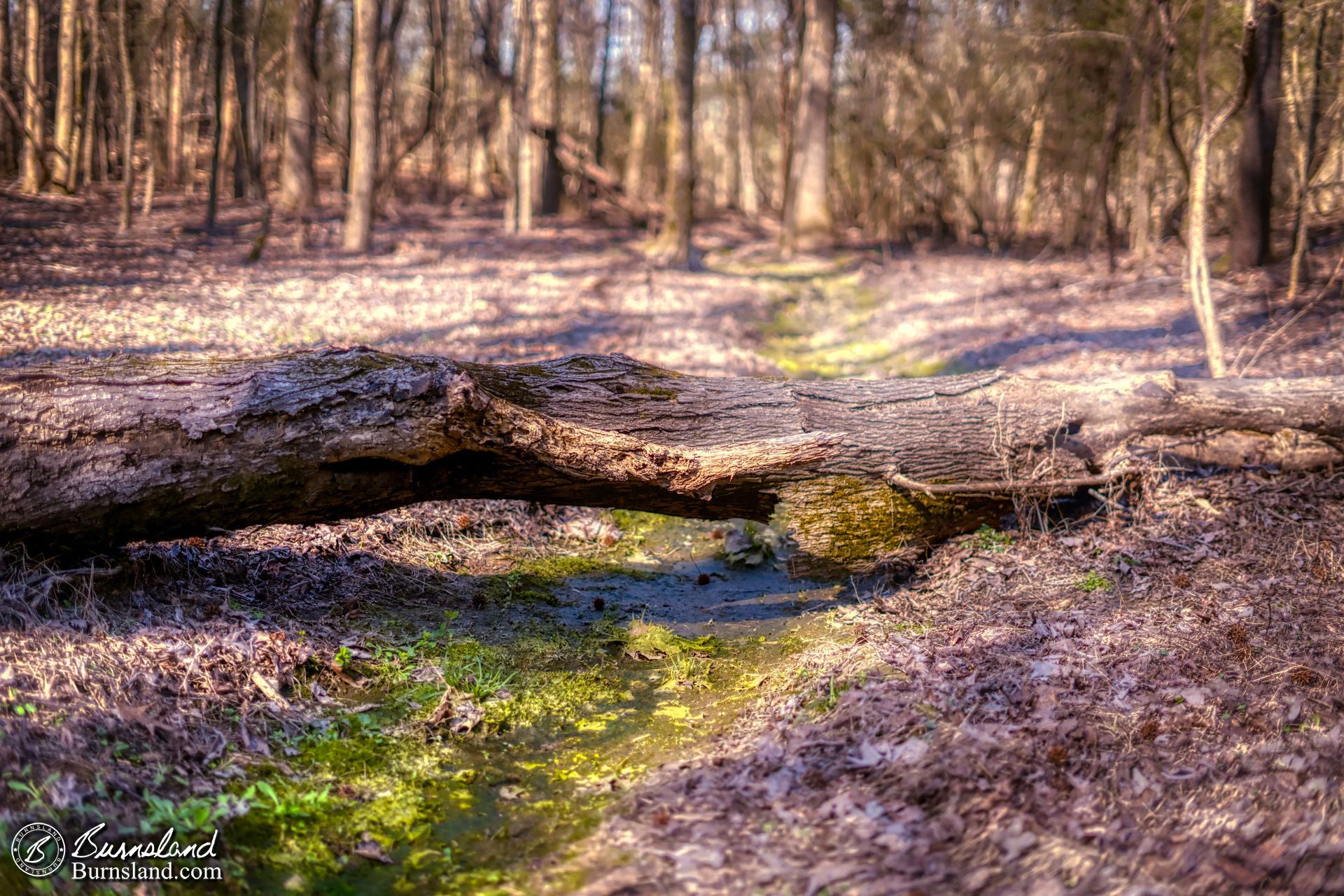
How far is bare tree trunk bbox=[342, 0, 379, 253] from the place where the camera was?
13453 mm

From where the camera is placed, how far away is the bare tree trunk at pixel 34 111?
14375mm

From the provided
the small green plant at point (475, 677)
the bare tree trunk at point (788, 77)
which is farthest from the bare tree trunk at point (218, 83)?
the bare tree trunk at point (788, 77)

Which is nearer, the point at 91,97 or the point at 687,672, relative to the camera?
the point at 687,672

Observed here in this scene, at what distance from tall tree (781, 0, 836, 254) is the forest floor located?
14654 millimetres

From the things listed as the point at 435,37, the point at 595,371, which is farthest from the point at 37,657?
the point at 435,37

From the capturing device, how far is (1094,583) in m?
4.80

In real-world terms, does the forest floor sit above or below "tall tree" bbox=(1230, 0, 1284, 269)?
below

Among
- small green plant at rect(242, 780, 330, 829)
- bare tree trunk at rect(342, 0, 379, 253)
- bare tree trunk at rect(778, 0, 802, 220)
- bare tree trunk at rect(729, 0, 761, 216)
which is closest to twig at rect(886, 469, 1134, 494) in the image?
small green plant at rect(242, 780, 330, 829)

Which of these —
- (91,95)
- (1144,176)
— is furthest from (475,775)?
(91,95)

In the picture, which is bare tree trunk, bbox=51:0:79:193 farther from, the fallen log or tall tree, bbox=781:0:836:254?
tall tree, bbox=781:0:836:254

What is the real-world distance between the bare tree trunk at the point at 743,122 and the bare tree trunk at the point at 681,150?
13.1 metres

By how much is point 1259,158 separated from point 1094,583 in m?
9.39

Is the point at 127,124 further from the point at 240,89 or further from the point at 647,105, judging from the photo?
the point at 647,105

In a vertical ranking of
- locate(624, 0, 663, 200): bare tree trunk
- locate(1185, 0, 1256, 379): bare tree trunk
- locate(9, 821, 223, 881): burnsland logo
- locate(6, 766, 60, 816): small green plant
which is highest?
locate(624, 0, 663, 200): bare tree trunk
